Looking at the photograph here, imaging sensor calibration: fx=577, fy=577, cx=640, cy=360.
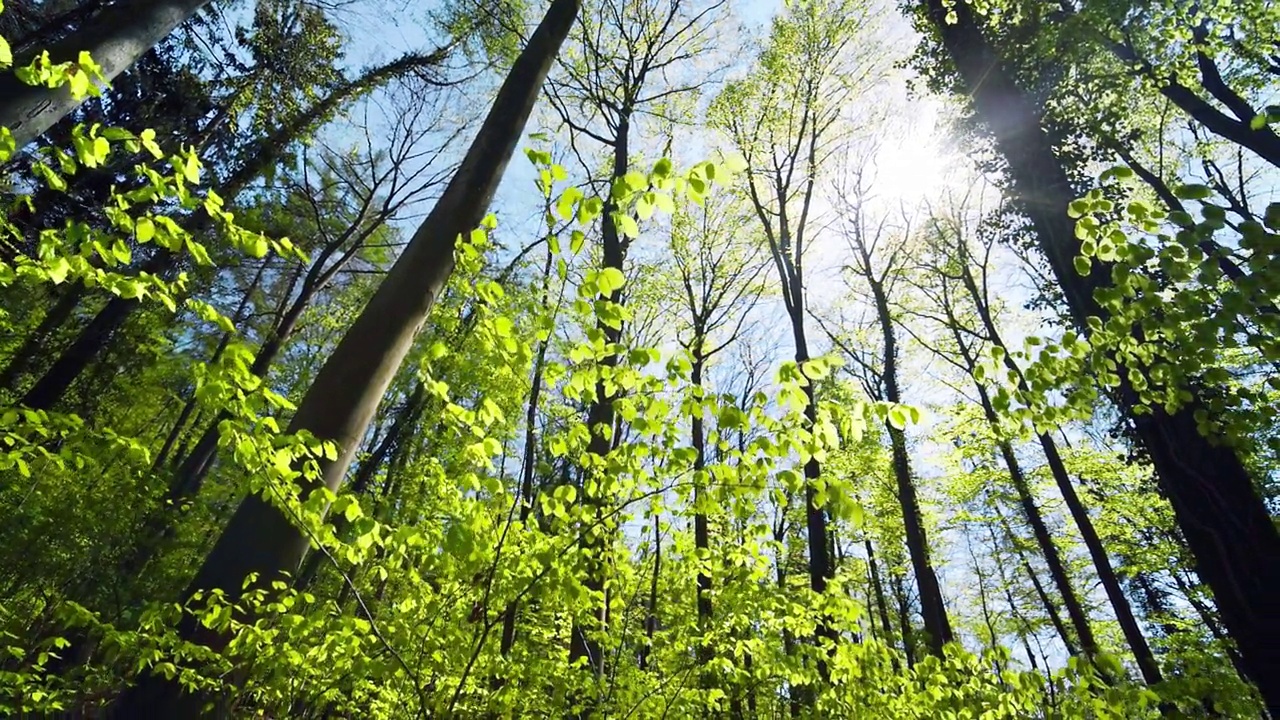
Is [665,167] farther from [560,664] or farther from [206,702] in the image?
[560,664]

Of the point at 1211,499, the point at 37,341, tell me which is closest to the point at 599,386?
the point at 1211,499

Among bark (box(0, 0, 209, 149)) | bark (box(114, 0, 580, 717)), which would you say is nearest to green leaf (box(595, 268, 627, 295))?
bark (box(114, 0, 580, 717))

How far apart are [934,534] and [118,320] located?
64.5 ft

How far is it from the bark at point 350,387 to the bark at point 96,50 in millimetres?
1664

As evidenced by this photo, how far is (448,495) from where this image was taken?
399 centimetres

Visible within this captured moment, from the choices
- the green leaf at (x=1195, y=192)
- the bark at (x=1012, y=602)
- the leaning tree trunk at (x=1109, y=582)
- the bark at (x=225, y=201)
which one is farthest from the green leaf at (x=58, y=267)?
the bark at (x=1012, y=602)

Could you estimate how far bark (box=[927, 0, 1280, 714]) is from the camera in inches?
→ 110

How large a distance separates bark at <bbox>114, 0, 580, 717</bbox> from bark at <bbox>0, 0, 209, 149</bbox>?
65.5 inches

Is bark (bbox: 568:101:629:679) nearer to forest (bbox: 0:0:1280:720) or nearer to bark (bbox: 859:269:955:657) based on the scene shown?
forest (bbox: 0:0:1280:720)

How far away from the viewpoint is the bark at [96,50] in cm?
264

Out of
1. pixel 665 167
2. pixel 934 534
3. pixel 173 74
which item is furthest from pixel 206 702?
pixel 934 534

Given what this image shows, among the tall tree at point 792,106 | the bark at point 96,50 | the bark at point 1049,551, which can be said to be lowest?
the bark at point 96,50

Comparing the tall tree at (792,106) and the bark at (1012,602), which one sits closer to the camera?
the tall tree at (792,106)

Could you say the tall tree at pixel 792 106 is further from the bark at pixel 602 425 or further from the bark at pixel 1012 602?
the bark at pixel 1012 602
